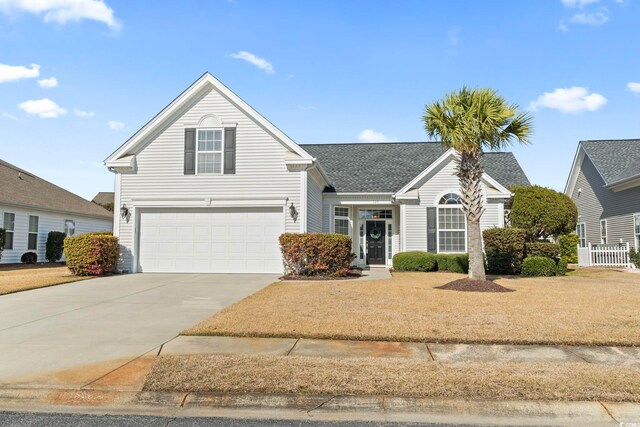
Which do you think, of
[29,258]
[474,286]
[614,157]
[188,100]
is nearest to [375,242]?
[474,286]

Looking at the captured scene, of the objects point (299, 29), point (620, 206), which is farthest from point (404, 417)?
point (620, 206)

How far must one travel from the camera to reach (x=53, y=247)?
24.2 meters

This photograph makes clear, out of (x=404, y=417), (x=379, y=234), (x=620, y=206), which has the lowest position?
(x=404, y=417)

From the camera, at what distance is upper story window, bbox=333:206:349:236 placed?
67.6 ft

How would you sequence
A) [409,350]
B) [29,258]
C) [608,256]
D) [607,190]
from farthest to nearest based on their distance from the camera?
[607,190] → [29,258] → [608,256] → [409,350]

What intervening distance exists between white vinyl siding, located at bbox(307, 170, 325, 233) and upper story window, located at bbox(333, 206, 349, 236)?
96 centimetres

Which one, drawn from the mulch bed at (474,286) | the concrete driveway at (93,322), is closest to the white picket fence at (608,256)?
the mulch bed at (474,286)

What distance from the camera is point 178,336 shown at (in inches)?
258

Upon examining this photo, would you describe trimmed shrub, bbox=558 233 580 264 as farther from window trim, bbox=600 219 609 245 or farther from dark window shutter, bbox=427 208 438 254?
dark window shutter, bbox=427 208 438 254

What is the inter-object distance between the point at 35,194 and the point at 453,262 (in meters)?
22.5

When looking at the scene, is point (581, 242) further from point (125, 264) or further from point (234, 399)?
point (234, 399)

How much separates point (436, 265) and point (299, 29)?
10.6m

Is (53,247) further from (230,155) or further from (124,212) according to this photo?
(230,155)

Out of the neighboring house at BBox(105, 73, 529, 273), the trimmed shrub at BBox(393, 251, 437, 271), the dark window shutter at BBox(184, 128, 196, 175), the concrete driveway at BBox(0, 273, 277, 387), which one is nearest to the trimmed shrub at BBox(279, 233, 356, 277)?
the neighboring house at BBox(105, 73, 529, 273)
